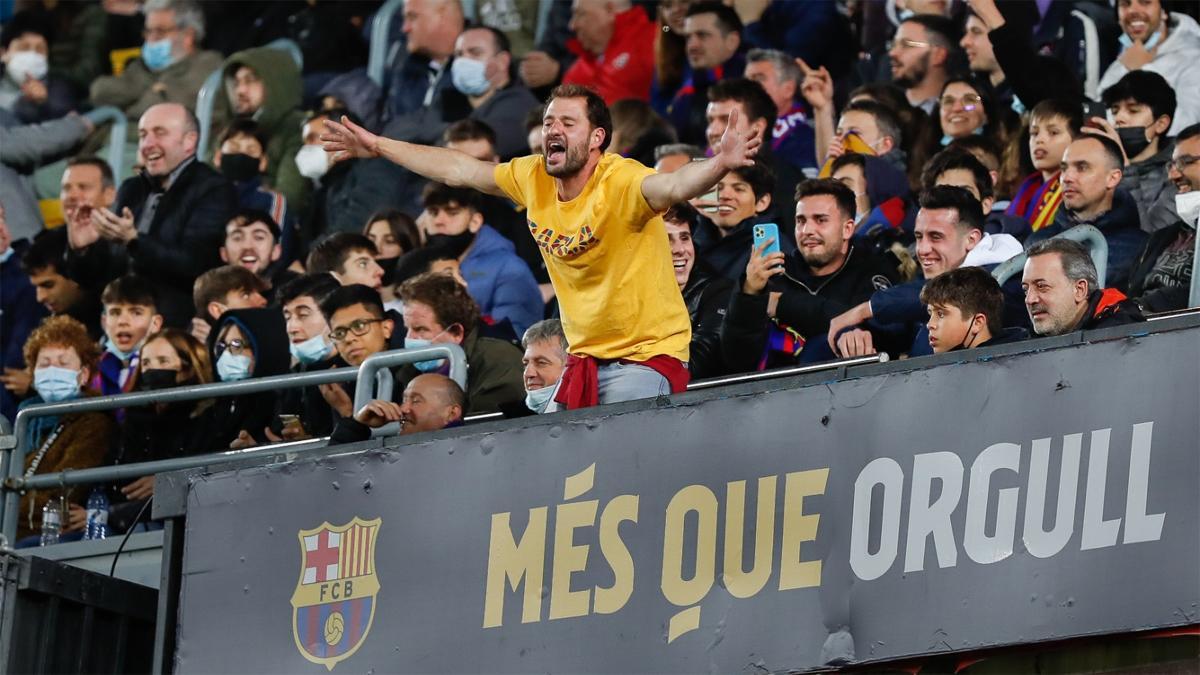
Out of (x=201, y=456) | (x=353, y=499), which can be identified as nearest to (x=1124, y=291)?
(x=353, y=499)

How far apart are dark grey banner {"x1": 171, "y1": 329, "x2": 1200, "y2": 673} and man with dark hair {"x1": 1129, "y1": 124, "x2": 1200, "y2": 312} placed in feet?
4.12

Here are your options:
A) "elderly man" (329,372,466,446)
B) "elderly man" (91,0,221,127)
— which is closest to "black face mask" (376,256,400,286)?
"elderly man" (329,372,466,446)

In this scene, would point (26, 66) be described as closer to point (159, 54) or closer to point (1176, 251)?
point (159, 54)

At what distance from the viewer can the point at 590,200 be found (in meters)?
9.44

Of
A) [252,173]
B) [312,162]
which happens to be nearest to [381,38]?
[312,162]

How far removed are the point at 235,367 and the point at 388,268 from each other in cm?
121

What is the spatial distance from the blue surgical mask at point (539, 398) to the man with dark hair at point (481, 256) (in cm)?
201

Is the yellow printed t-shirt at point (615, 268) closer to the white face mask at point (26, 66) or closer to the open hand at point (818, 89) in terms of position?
the open hand at point (818, 89)

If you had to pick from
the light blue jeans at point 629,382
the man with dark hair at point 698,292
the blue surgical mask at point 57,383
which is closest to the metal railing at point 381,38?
the blue surgical mask at point 57,383

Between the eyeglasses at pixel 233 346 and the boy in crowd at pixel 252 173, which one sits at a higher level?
the boy in crowd at pixel 252 173

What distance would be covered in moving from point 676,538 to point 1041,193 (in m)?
3.06

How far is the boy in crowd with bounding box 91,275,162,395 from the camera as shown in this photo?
13.3 metres

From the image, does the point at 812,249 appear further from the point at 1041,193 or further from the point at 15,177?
the point at 15,177

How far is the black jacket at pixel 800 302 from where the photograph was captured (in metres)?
10.3
